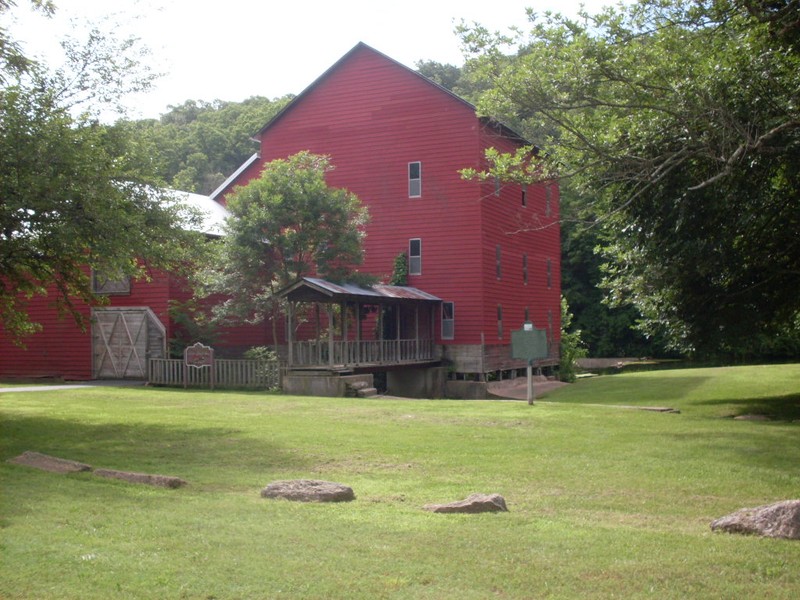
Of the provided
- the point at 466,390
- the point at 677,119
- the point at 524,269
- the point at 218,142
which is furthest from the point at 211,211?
the point at 218,142

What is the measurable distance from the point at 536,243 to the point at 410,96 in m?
9.60

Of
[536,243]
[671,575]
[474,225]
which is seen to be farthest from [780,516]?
[536,243]

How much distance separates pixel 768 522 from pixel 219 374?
23.2 m

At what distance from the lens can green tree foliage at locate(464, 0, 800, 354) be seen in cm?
1465

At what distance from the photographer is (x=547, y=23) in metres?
16.7

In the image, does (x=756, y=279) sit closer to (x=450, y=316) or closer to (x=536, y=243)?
(x=450, y=316)

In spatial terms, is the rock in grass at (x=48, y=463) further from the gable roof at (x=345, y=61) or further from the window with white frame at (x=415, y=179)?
the gable roof at (x=345, y=61)

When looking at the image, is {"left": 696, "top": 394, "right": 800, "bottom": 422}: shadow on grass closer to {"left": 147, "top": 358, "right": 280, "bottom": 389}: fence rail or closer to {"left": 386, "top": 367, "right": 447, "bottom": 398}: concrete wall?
{"left": 386, "top": 367, "right": 447, "bottom": 398}: concrete wall

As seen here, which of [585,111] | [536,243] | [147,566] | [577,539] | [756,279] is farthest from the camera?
[536,243]

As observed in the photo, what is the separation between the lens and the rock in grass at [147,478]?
10.0 meters

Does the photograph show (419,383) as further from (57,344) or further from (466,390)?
(57,344)

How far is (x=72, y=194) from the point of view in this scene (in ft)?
49.3

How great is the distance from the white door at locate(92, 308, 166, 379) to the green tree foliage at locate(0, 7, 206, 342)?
1261 centimetres

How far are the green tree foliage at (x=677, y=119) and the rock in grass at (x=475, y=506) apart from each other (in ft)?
20.3
